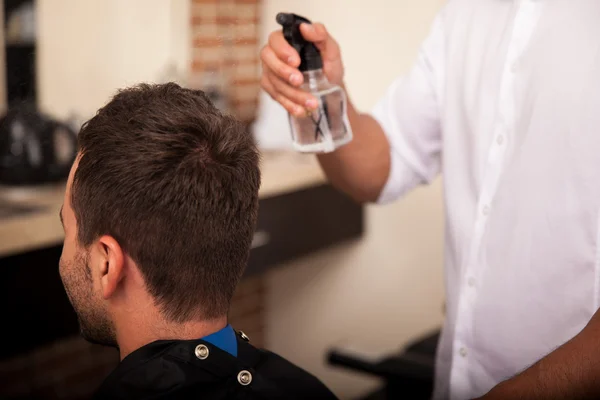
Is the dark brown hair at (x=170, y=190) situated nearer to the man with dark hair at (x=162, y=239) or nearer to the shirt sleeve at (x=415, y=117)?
the man with dark hair at (x=162, y=239)

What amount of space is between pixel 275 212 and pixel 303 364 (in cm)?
104

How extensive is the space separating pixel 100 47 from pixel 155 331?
196 cm

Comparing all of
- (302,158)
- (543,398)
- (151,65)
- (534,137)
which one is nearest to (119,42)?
(151,65)

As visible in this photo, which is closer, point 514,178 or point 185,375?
point 185,375

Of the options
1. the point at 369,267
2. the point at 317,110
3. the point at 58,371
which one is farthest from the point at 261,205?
the point at 317,110

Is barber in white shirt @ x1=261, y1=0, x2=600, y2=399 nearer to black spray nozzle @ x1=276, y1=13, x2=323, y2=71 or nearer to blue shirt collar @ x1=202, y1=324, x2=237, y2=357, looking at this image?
black spray nozzle @ x1=276, y1=13, x2=323, y2=71

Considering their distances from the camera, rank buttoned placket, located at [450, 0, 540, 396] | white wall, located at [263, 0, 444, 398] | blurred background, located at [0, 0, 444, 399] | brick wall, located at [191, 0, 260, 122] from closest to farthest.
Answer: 1. buttoned placket, located at [450, 0, 540, 396]
2. blurred background, located at [0, 0, 444, 399]
3. white wall, located at [263, 0, 444, 398]
4. brick wall, located at [191, 0, 260, 122]

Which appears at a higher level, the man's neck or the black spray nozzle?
the black spray nozzle

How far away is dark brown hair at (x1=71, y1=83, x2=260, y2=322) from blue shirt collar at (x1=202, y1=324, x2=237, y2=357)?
1.1 inches

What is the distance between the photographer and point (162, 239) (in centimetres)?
103

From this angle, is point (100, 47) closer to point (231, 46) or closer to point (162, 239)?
point (231, 46)

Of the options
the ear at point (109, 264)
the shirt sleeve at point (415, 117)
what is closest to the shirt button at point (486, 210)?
the shirt sleeve at point (415, 117)

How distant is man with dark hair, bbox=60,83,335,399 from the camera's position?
1016mm

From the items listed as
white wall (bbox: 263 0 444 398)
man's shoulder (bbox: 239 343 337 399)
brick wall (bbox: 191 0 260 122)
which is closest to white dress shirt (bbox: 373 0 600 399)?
man's shoulder (bbox: 239 343 337 399)
